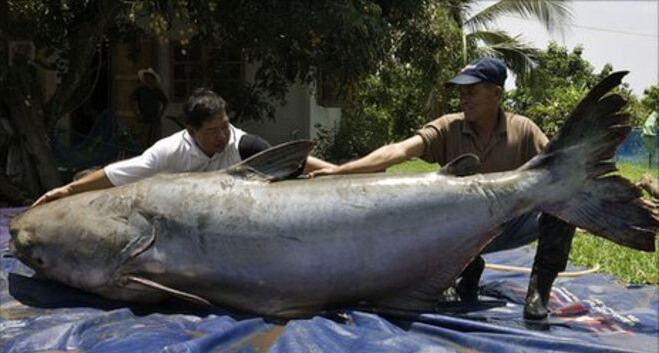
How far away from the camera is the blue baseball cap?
12.2 feet

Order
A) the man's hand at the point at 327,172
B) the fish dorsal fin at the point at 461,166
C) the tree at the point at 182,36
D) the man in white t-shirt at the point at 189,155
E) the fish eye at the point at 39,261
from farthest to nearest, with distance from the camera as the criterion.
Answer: the tree at the point at 182,36, the man in white t-shirt at the point at 189,155, the man's hand at the point at 327,172, the fish eye at the point at 39,261, the fish dorsal fin at the point at 461,166

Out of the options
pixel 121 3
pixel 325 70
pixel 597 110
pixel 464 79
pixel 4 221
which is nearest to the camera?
pixel 597 110

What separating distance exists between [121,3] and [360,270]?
5518 millimetres

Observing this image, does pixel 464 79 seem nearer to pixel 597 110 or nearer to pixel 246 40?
pixel 597 110

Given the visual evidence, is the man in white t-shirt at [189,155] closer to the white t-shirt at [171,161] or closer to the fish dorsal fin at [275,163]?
the white t-shirt at [171,161]

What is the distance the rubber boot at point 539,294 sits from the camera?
3447 millimetres

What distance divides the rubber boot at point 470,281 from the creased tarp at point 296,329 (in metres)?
0.13

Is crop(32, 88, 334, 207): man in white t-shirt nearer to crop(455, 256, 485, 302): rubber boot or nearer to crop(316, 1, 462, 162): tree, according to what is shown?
crop(455, 256, 485, 302): rubber boot

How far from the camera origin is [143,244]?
10.4ft

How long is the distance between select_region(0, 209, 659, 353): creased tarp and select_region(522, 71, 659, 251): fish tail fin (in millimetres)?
477

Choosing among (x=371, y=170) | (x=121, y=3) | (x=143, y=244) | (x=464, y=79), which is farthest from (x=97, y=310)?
(x=121, y=3)

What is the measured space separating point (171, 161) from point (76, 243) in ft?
2.63

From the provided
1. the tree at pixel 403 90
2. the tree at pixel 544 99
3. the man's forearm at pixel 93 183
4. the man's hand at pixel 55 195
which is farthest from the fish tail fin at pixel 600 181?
the tree at pixel 544 99

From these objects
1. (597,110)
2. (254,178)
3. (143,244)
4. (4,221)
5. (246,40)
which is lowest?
(4,221)
